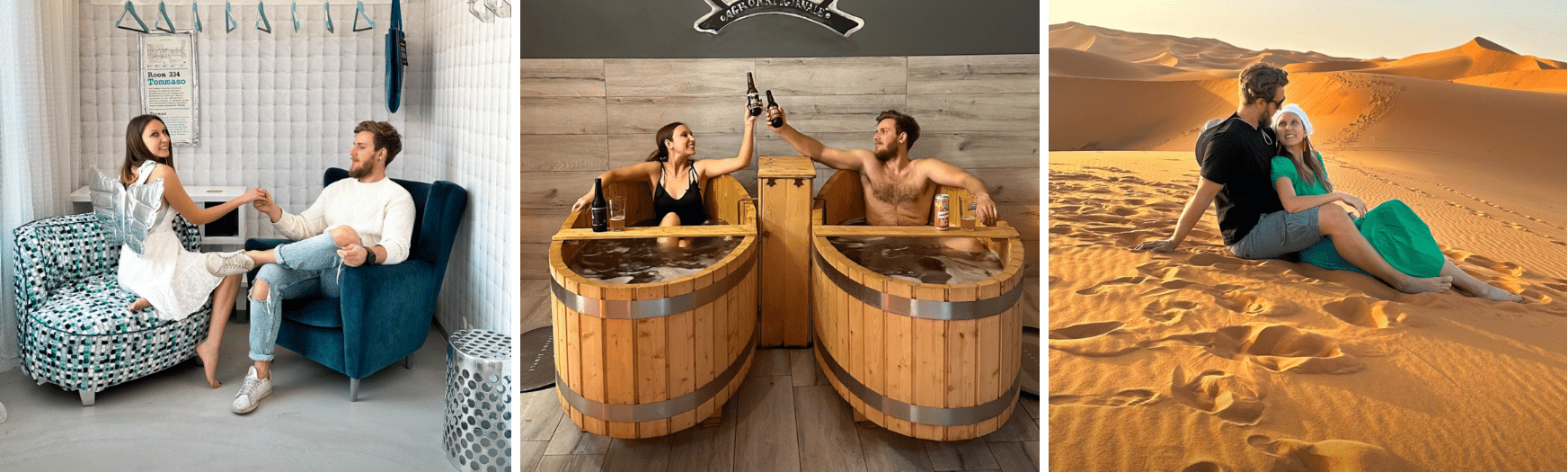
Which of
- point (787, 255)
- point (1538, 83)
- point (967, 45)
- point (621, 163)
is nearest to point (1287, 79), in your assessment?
point (1538, 83)

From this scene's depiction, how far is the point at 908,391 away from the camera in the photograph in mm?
1495

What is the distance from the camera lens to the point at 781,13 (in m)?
1.55

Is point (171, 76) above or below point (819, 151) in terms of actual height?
above

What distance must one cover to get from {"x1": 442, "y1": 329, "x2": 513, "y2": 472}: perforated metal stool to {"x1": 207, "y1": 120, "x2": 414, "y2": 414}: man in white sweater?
54 cm

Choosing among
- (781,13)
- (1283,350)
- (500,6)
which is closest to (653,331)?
(781,13)

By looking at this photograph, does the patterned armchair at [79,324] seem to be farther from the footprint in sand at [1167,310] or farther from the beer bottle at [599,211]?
the footprint in sand at [1167,310]

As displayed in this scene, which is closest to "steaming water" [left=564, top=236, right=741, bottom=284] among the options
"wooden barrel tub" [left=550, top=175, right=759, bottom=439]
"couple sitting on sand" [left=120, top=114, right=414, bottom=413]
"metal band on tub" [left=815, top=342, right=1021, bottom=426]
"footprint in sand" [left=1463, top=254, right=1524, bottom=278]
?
"wooden barrel tub" [left=550, top=175, right=759, bottom=439]

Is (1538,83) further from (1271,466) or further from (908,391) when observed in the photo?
(908,391)

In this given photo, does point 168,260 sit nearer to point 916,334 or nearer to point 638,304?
point 638,304

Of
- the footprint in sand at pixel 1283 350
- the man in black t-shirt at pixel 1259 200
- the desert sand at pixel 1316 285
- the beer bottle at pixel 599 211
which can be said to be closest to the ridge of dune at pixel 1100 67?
the desert sand at pixel 1316 285

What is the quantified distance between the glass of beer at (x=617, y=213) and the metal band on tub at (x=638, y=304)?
174 millimetres

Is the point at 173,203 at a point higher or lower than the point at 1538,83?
lower

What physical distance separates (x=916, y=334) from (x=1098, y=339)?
879 millimetres

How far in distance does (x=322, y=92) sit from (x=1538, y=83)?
3.23m
